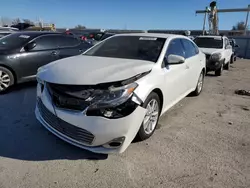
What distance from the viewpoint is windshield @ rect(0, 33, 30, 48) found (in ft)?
17.7

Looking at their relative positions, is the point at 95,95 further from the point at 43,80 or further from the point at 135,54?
the point at 135,54

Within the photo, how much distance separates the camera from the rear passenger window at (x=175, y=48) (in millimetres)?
3775

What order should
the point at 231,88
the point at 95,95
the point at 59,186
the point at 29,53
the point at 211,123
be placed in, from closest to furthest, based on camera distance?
the point at 59,186 < the point at 95,95 < the point at 211,123 < the point at 29,53 < the point at 231,88

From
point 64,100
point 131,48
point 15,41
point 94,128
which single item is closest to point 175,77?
point 131,48

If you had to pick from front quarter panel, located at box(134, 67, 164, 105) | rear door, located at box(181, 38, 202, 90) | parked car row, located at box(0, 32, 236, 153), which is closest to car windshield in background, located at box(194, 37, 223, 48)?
rear door, located at box(181, 38, 202, 90)

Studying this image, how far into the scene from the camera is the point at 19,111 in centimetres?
414

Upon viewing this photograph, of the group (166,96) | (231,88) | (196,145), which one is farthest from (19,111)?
(231,88)

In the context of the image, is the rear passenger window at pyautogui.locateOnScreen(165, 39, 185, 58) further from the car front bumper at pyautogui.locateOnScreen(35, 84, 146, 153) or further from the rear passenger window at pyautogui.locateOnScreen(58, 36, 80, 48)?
the rear passenger window at pyautogui.locateOnScreen(58, 36, 80, 48)

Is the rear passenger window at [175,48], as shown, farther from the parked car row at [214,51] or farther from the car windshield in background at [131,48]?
the parked car row at [214,51]

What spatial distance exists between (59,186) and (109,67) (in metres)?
1.62

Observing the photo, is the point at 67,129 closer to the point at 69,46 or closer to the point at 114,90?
the point at 114,90

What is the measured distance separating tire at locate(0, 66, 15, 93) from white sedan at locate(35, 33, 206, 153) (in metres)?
2.55

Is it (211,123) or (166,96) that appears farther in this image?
(211,123)

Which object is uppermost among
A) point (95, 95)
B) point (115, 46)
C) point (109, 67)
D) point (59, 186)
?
point (115, 46)
